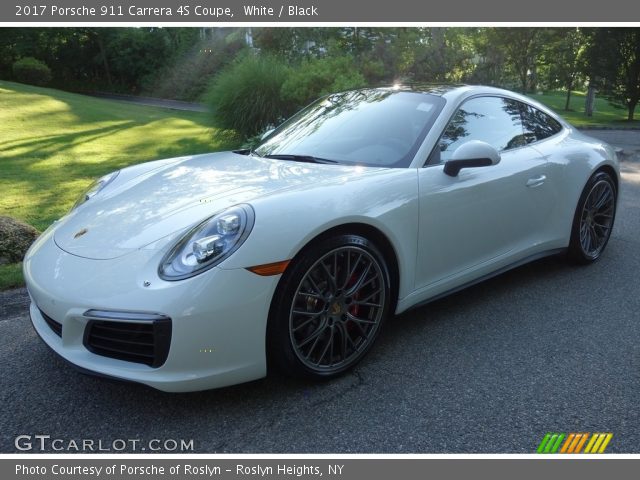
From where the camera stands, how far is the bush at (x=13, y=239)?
4436 millimetres

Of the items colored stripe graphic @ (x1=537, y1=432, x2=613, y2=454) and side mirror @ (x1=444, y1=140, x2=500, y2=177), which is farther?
side mirror @ (x1=444, y1=140, x2=500, y2=177)

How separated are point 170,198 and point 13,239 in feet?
7.60

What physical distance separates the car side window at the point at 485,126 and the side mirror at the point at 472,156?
0.13 m

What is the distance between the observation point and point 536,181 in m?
3.73

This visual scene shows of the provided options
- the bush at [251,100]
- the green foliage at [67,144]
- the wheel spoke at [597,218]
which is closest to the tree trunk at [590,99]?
the green foliage at [67,144]

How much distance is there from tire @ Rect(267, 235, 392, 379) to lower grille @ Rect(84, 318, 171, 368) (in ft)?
1.51

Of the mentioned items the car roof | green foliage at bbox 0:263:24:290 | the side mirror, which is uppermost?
the car roof

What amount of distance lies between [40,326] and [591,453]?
2.43m

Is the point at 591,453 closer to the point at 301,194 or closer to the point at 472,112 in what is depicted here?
the point at 301,194

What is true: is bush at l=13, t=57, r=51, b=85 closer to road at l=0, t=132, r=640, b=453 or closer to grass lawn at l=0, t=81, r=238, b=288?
grass lawn at l=0, t=81, r=238, b=288

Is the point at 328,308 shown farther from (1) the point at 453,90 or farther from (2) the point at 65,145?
(2) the point at 65,145

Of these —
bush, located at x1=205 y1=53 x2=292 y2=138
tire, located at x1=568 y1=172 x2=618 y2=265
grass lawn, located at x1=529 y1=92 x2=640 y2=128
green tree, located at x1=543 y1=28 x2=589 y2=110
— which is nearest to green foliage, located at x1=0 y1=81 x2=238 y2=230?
bush, located at x1=205 y1=53 x2=292 y2=138

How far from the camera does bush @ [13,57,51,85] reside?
30922 millimetres

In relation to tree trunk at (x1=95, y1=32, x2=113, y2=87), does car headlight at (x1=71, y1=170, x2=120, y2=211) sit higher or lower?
higher
